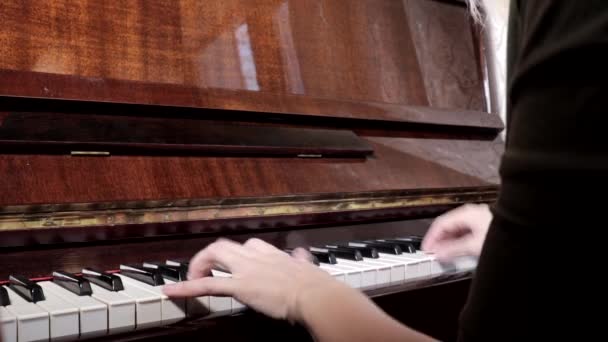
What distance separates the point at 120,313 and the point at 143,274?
0.59 ft

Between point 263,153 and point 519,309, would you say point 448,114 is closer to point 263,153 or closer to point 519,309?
point 263,153

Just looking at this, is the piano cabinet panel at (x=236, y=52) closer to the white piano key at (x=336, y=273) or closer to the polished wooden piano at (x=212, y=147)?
the polished wooden piano at (x=212, y=147)

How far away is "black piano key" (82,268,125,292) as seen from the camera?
3.12 feet

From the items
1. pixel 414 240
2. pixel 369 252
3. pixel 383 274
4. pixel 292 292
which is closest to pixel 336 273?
pixel 383 274

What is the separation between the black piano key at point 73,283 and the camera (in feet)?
3.02

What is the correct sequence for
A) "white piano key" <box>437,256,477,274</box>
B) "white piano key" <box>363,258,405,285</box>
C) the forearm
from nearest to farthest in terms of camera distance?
the forearm → "white piano key" <box>363,258,405,285</box> → "white piano key" <box>437,256,477,274</box>

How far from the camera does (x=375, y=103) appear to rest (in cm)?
176

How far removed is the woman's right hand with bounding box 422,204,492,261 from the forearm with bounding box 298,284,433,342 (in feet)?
1.68

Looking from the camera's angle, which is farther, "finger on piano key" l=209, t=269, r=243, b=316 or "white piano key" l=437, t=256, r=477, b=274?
"white piano key" l=437, t=256, r=477, b=274

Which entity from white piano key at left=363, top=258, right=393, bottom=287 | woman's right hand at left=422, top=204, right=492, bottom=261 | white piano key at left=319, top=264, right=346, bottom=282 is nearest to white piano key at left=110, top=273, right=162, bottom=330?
white piano key at left=319, top=264, right=346, bottom=282

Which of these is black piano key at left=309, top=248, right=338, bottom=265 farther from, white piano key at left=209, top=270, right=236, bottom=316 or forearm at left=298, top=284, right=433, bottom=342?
forearm at left=298, top=284, right=433, bottom=342

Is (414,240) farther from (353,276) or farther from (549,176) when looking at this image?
(549,176)

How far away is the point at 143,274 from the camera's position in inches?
40.8

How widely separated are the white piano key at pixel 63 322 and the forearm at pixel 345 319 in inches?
12.4
